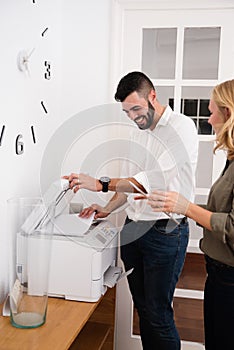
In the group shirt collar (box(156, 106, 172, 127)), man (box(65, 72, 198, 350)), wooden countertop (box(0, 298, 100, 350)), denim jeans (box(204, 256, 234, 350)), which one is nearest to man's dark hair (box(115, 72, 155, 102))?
man (box(65, 72, 198, 350))

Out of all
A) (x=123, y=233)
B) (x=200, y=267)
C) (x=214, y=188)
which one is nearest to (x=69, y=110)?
(x=123, y=233)

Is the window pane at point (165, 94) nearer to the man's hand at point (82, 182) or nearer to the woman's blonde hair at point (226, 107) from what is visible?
the man's hand at point (82, 182)

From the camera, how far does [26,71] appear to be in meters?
1.86

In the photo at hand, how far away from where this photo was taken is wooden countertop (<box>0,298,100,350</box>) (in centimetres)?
146

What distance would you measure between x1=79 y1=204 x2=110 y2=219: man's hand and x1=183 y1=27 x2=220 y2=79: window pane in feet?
2.66

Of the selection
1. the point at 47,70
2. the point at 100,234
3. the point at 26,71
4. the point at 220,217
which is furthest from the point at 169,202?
the point at 47,70

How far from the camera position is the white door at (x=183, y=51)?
2279 millimetres

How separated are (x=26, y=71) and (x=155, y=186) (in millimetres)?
705

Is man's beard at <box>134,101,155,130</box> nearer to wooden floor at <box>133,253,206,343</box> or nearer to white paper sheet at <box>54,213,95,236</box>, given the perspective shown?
white paper sheet at <box>54,213,95,236</box>

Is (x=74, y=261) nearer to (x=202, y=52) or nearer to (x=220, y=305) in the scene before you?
(x=220, y=305)

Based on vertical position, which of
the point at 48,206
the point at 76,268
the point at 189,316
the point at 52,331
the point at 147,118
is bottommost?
the point at 189,316

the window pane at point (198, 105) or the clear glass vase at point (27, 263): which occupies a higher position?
the window pane at point (198, 105)

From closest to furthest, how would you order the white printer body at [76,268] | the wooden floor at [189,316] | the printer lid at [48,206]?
the printer lid at [48,206] → the white printer body at [76,268] → the wooden floor at [189,316]

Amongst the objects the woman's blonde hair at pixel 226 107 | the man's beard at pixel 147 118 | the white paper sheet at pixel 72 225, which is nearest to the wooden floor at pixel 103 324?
the white paper sheet at pixel 72 225
